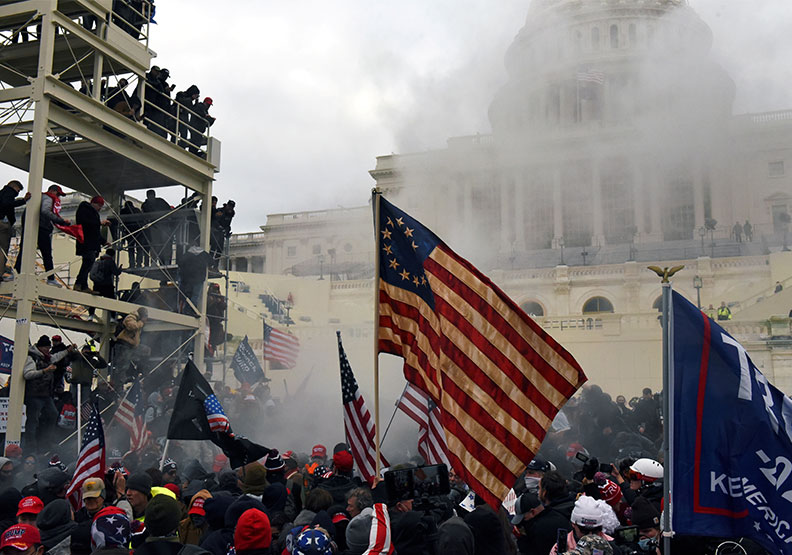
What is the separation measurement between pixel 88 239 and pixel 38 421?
2692 millimetres

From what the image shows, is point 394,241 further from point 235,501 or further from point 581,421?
point 581,421

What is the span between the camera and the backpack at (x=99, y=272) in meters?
12.9

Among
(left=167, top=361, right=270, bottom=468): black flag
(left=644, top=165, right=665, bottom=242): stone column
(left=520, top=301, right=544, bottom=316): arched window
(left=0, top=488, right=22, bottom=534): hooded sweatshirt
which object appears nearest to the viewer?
(left=0, top=488, right=22, bottom=534): hooded sweatshirt

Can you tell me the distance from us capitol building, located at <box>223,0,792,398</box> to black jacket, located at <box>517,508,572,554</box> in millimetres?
36141

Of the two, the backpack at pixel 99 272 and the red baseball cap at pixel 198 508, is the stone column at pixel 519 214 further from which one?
the red baseball cap at pixel 198 508

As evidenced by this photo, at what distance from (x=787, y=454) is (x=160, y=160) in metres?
11.9

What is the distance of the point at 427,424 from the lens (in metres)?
7.59

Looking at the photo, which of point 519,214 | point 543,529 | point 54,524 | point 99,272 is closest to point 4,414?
point 99,272

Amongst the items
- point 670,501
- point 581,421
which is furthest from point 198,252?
point 670,501

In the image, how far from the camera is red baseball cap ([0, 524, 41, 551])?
15.7ft

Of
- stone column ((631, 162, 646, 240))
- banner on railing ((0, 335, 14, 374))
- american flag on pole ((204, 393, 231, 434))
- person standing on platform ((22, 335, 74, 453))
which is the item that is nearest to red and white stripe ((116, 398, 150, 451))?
person standing on platform ((22, 335, 74, 453))

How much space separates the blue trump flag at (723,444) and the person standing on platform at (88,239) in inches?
390

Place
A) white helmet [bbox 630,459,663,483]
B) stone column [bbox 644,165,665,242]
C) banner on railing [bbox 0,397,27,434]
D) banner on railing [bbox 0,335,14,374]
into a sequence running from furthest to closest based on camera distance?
stone column [bbox 644,165,665,242] → banner on railing [bbox 0,335,14,374] → banner on railing [bbox 0,397,27,434] → white helmet [bbox 630,459,663,483]

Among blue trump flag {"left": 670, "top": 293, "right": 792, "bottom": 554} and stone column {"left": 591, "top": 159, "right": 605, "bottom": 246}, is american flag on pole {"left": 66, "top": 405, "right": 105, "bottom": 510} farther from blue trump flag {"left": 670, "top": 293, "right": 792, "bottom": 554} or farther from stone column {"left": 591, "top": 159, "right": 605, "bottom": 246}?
stone column {"left": 591, "top": 159, "right": 605, "bottom": 246}
